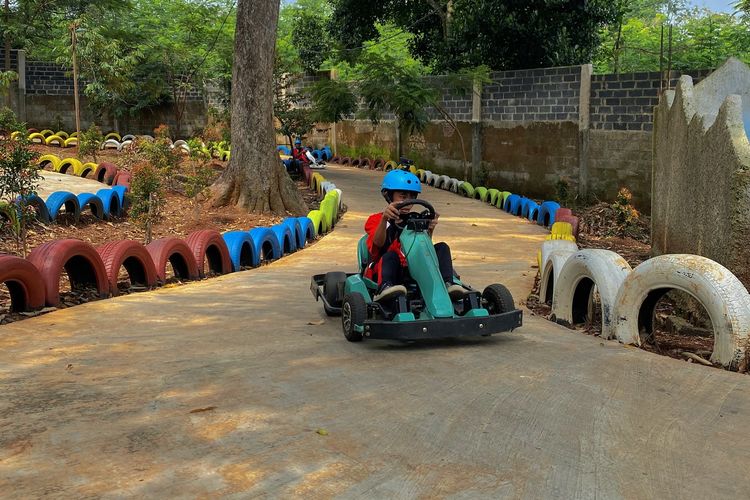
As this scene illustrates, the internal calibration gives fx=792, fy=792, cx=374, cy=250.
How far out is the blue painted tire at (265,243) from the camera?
430 inches

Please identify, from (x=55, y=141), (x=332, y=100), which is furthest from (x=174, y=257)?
(x=55, y=141)

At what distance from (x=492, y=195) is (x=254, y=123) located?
21.6ft

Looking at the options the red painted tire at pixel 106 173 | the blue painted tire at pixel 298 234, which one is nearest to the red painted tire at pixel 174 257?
the blue painted tire at pixel 298 234

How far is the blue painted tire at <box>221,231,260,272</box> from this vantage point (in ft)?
33.6

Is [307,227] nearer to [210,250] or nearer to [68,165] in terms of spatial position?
[210,250]

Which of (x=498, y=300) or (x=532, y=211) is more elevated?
(x=532, y=211)

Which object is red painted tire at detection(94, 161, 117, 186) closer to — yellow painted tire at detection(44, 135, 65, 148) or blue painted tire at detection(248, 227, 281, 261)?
blue painted tire at detection(248, 227, 281, 261)

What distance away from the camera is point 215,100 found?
33.5 metres

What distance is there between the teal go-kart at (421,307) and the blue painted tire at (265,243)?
4.63 metres

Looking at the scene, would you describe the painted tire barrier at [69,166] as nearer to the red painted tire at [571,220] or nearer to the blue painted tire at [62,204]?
the blue painted tire at [62,204]

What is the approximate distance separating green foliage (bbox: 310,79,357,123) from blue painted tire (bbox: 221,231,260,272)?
1248 centimetres

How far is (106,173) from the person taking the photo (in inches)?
715

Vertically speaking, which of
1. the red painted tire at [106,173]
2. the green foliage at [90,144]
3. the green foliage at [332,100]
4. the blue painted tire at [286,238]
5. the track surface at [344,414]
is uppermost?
the green foliage at [332,100]

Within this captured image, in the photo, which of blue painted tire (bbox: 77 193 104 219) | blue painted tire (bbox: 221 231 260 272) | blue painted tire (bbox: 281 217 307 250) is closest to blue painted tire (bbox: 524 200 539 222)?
blue painted tire (bbox: 281 217 307 250)
